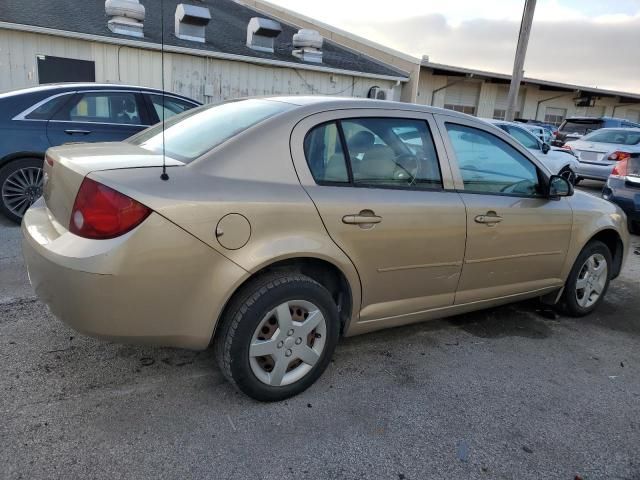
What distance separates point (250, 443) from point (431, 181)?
1.84m

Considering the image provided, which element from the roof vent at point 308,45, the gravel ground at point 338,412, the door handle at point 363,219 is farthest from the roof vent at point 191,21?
the door handle at point 363,219

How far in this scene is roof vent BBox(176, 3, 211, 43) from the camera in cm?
1312

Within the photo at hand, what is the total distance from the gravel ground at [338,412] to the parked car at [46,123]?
8.50ft

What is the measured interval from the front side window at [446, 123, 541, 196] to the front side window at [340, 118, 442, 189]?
0.24m

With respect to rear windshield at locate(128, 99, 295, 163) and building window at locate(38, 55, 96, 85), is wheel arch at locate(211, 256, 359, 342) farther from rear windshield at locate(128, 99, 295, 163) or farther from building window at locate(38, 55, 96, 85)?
building window at locate(38, 55, 96, 85)

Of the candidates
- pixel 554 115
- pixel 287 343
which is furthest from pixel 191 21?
pixel 554 115

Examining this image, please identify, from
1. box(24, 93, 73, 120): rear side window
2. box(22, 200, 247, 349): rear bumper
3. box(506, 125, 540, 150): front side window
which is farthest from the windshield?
box(22, 200, 247, 349): rear bumper

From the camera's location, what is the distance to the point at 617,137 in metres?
12.6

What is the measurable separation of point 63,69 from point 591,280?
11237 mm

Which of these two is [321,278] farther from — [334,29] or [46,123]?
[334,29]

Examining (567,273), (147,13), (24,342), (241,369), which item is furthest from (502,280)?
(147,13)

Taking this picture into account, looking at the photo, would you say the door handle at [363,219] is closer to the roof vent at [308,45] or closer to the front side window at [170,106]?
the front side window at [170,106]

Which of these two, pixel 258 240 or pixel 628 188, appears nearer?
pixel 258 240

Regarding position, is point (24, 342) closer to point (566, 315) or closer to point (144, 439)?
point (144, 439)
